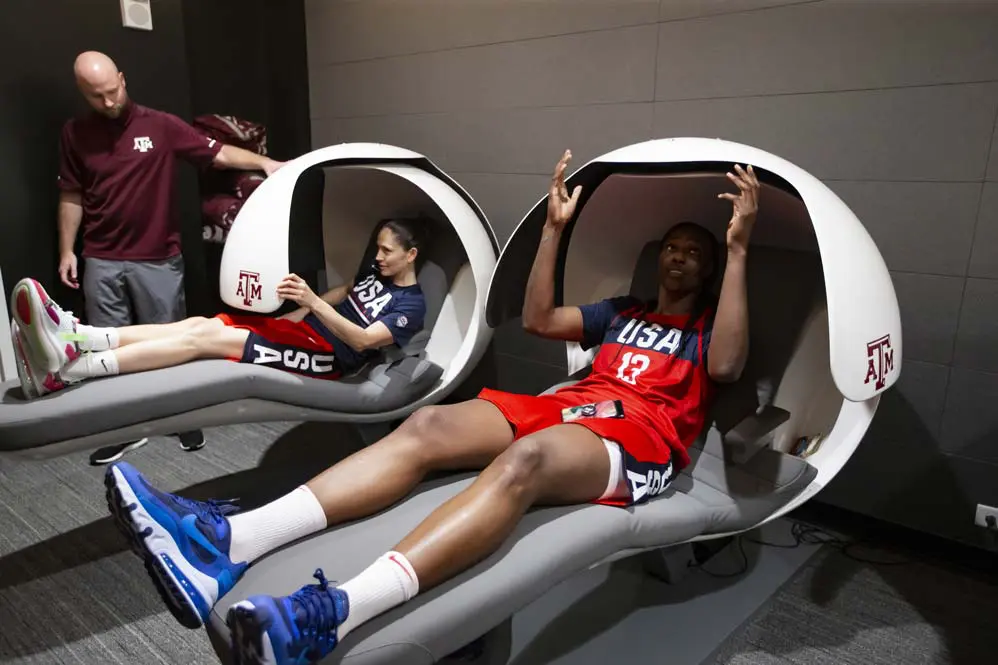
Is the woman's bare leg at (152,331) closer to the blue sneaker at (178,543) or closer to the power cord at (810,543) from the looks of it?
the blue sneaker at (178,543)

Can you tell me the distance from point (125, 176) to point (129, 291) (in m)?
0.45

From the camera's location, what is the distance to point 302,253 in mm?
2869

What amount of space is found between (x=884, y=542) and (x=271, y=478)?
6.70 ft

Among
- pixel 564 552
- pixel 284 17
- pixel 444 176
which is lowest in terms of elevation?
pixel 564 552

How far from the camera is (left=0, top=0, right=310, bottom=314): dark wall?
273cm

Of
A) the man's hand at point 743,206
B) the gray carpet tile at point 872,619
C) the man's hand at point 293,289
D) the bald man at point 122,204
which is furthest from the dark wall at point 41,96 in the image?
the gray carpet tile at point 872,619

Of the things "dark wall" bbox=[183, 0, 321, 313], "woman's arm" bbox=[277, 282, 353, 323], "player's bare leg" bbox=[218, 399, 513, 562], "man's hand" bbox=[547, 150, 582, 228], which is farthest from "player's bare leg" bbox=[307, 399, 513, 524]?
"dark wall" bbox=[183, 0, 321, 313]

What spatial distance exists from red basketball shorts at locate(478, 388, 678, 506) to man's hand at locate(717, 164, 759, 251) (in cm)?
50

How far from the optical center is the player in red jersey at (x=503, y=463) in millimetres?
1287

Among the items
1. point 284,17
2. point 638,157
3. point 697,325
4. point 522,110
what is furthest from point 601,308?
point 284,17

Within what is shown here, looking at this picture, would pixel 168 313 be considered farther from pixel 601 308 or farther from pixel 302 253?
pixel 601 308

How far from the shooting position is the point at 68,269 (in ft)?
9.27

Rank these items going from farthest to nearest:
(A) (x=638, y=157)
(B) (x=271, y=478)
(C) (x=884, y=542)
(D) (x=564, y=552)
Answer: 1. (B) (x=271, y=478)
2. (C) (x=884, y=542)
3. (A) (x=638, y=157)
4. (D) (x=564, y=552)

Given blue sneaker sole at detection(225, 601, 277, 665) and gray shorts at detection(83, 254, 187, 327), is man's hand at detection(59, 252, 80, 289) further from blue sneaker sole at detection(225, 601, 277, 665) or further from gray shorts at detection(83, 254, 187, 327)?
blue sneaker sole at detection(225, 601, 277, 665)
